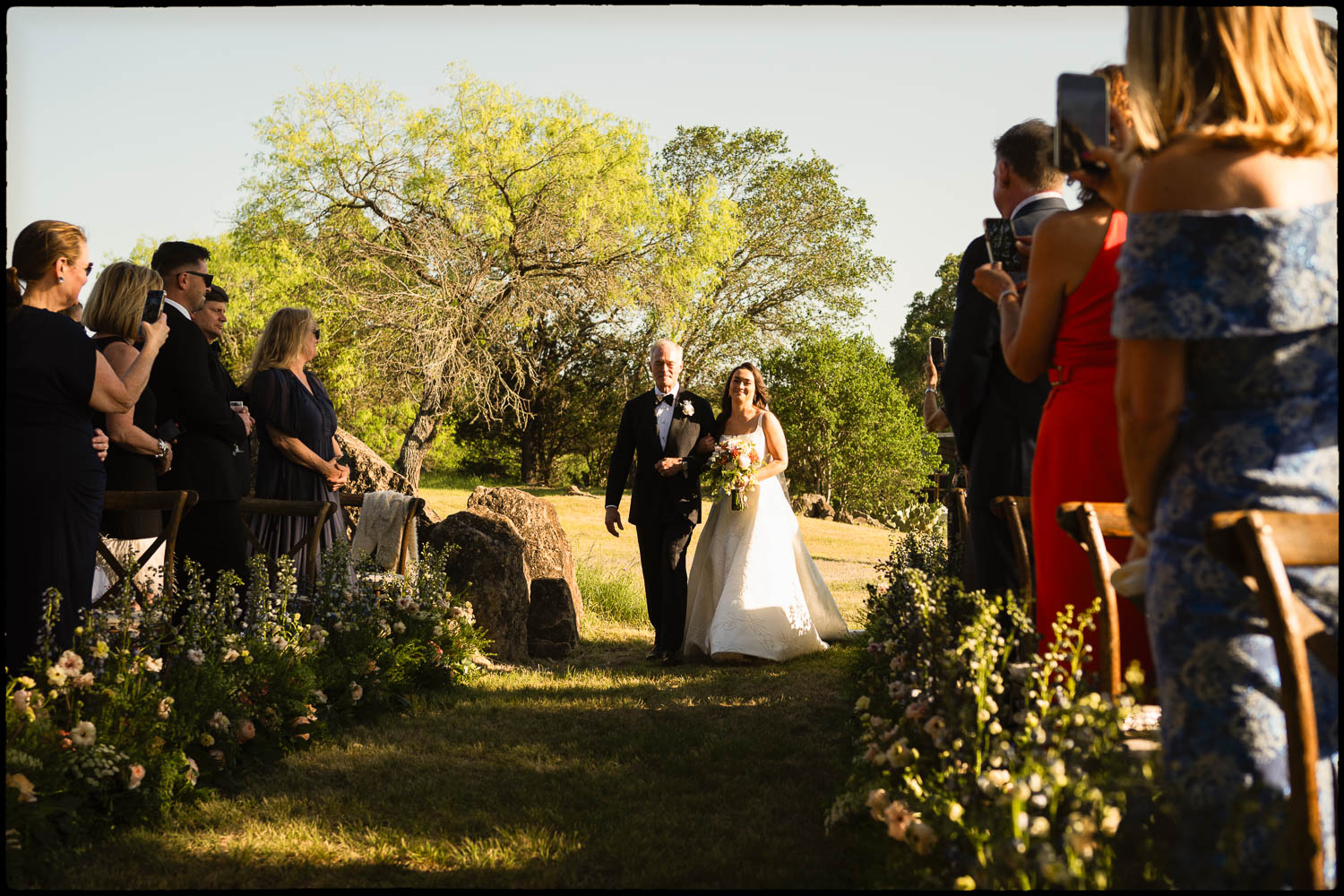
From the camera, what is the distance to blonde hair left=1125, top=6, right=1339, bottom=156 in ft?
7.10

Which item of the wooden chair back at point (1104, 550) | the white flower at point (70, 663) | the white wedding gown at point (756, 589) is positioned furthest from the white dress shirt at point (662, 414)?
the wooden chair back at point (1104, 550)

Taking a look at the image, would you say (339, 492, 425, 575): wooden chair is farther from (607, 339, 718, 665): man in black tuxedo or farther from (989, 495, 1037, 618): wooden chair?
(989, 495, 1037, 618): wooden chair

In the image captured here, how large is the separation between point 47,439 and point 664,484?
208 inches

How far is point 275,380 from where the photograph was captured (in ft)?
23.1

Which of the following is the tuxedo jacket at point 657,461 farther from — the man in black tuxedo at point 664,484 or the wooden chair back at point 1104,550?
the wooden chair back at point 1104,550

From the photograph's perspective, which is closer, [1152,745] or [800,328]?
[1152,745]

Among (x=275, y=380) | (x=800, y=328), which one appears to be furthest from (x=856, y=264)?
(x=275, y=380)

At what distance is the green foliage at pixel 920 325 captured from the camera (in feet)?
173

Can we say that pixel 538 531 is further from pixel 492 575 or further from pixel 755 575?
pixel 755 575

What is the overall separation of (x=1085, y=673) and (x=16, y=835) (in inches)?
130

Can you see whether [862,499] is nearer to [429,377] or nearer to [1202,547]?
[429,377]

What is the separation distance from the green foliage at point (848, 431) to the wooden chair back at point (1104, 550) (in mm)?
27958

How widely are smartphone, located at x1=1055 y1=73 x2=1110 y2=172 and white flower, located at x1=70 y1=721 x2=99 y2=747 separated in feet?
11.9

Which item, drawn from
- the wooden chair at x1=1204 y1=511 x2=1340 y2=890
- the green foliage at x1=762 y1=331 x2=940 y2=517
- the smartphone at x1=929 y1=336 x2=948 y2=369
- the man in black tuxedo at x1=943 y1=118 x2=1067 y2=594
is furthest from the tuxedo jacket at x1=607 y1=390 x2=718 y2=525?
the green foliage at x1=762 y1=331 x2=940 y2=517
